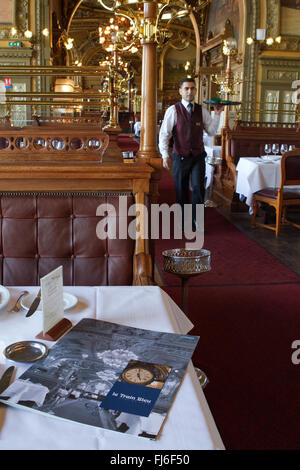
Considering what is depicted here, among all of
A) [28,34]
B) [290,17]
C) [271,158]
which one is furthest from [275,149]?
[28,34]

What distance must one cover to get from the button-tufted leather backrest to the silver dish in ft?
3.92

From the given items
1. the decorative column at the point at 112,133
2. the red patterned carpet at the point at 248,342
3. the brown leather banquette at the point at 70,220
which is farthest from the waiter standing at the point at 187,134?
the brown leather banquette at the point at 70,220

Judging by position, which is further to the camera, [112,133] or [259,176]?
[259,176]

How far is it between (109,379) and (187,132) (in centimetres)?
437

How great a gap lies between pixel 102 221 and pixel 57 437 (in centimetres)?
157

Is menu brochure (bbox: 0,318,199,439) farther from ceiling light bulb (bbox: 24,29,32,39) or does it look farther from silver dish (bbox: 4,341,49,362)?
ceiling light bulb (bbox: 24,29,32,39)

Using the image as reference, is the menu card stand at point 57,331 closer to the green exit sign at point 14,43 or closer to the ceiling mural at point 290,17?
the ceiling mural at point 290,17

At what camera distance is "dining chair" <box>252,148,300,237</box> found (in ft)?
16.6

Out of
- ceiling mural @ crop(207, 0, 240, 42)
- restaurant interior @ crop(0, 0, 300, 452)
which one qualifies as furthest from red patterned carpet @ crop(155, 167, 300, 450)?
ceiling mural @ crop(207, 0, 240, 42)

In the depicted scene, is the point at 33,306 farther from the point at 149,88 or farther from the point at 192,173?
the point at 192,173

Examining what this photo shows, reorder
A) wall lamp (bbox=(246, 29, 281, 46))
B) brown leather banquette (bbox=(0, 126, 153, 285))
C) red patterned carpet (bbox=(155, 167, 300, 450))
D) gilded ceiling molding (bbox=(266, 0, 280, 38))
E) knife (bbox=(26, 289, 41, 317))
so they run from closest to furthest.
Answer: knife (bbox=(26, 289, 41, 317)), red patterned carpet (bbox=(155, 167, 300, 450)), brown leather banquette (bbox=(0, 126, 153, 285)), wall lamp (bbox=(246, 29, 281, 46)), gilded ceiling molding (bbox=(266, 0, 280, 38))

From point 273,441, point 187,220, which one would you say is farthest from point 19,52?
point 273,441

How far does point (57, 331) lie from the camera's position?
3.94 ft

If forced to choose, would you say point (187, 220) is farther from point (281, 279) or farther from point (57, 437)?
point (57, 437)
